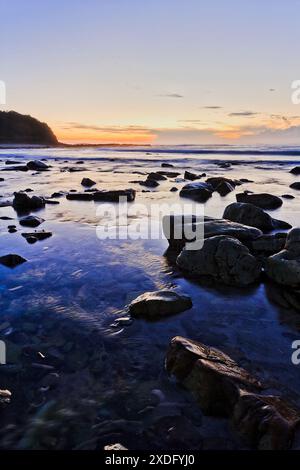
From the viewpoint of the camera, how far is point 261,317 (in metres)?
4.89

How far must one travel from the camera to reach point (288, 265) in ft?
19.0

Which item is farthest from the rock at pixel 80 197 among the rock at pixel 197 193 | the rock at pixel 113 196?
the rock at pixel 197 193

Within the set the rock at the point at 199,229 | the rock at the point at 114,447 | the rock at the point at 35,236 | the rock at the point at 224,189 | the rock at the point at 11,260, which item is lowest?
the rock at the point at 114,447

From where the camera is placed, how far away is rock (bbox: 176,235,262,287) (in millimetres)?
5973

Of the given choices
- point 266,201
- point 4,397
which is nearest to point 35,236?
point 4,397

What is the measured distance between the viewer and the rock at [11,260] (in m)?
6.60

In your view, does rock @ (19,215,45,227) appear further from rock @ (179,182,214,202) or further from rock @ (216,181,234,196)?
rock @ (216,181,234,196)

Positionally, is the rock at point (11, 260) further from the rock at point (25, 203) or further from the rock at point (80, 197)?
the rock at point (80, 197)

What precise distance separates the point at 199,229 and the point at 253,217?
7.38 feet

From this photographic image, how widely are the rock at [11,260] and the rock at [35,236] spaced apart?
1.33 m

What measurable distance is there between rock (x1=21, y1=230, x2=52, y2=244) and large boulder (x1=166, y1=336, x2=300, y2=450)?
5245 mm
